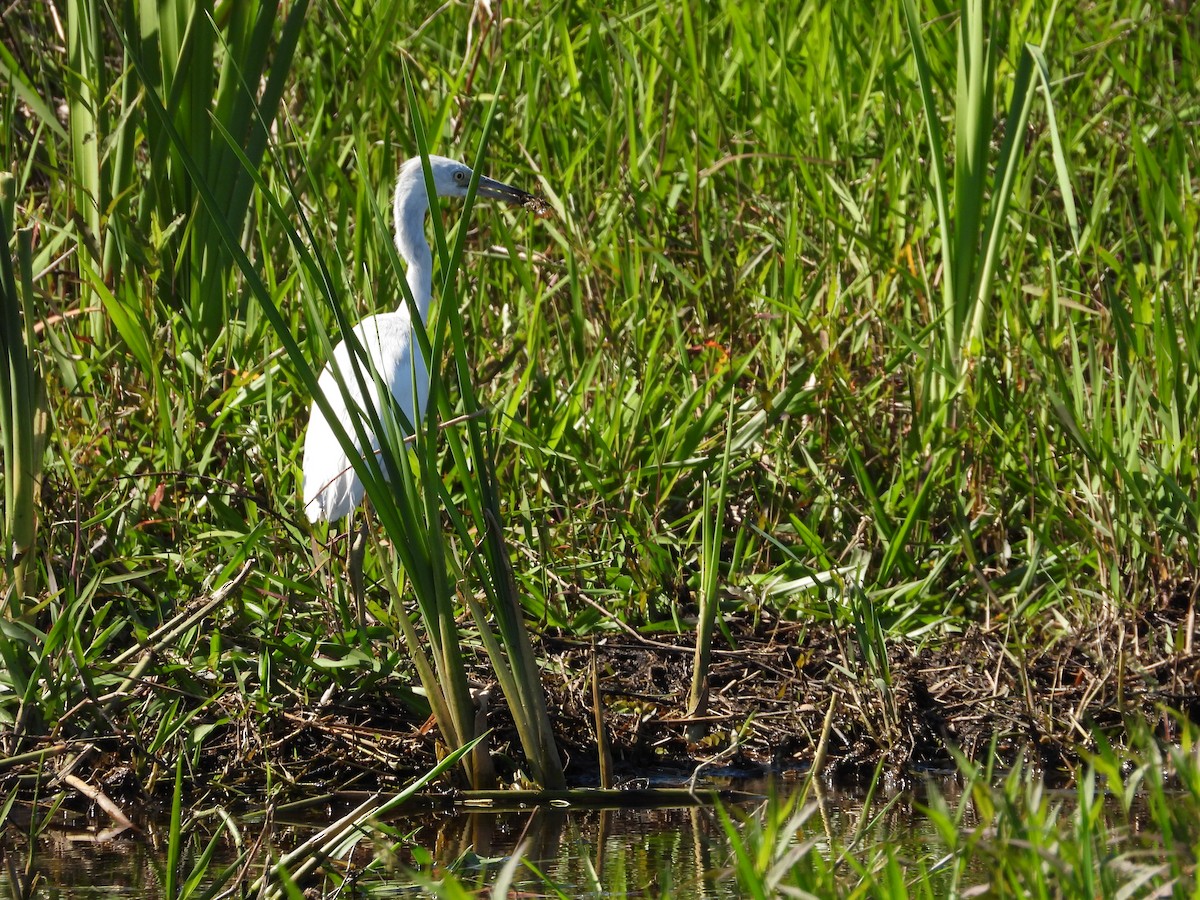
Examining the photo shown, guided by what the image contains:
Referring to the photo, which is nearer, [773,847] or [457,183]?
[773,847]

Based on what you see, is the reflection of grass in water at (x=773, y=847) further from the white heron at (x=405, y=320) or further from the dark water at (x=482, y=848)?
the white heron at (x=405, y=320)

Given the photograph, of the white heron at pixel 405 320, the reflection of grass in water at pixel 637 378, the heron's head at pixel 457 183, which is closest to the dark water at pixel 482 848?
the reflection of grass in water at pixel 637 378

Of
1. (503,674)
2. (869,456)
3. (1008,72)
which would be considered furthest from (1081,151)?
(503,674)

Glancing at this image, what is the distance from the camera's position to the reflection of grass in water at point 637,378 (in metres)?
2.96

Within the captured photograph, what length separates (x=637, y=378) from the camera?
13.2 ft

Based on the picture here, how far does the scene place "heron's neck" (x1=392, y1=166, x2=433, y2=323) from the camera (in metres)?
4.32

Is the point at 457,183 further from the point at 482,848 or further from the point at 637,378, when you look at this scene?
the point at 482,848

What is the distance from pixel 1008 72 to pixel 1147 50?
0.84 meters

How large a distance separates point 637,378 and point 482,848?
5.72 ft

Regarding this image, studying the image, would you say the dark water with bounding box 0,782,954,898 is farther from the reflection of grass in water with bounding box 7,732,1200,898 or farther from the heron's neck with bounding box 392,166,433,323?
the heron's neck with bounding box 392,166,433,323

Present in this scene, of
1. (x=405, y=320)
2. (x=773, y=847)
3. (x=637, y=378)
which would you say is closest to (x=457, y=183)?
(x=405, y=320)

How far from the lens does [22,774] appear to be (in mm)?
2691

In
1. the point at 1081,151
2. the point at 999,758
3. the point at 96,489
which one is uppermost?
the point at 1081,151

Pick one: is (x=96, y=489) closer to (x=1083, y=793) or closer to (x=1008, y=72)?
(x=1083, y=793)
